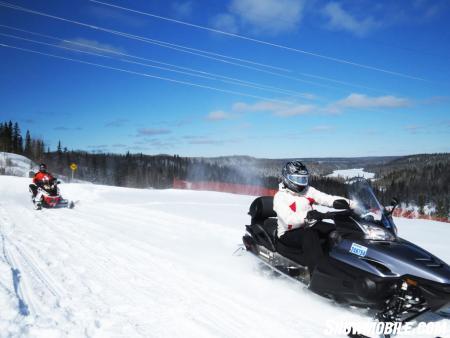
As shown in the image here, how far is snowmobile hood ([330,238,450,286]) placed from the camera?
375cm

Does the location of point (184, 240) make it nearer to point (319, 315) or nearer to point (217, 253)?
point (217, 253)

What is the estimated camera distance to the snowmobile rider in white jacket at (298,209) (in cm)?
488

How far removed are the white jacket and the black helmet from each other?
0.09 metres

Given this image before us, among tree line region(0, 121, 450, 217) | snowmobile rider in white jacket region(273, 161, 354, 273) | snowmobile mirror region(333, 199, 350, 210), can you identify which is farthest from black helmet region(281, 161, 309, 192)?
tree line region(0, 121, 450, 217)

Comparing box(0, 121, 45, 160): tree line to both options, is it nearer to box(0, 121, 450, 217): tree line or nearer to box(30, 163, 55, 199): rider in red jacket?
box(0, 121, 450, 217): tree line

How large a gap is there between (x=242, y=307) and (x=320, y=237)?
1432 millimetres

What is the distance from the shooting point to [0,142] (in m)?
85.2

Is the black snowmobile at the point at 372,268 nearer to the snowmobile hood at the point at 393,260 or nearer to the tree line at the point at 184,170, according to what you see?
the snowmobile hood at the point at 393,260

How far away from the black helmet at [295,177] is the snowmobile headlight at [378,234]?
1195mm

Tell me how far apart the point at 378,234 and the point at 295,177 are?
4.51 feet

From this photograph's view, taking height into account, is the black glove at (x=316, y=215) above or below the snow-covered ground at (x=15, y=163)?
below

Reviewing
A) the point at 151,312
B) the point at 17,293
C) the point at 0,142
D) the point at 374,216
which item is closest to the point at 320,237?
the point at 374,216

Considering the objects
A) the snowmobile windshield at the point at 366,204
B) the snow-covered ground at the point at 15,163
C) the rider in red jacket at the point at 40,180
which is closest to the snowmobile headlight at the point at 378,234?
the snowmobile windshield at the point at 366,204

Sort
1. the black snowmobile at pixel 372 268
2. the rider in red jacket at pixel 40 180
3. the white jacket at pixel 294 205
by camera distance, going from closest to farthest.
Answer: the black snowmobile at pixel 372 268, the white jacket at pixel 294 205, the rider in red jacket at pixel 40 180
